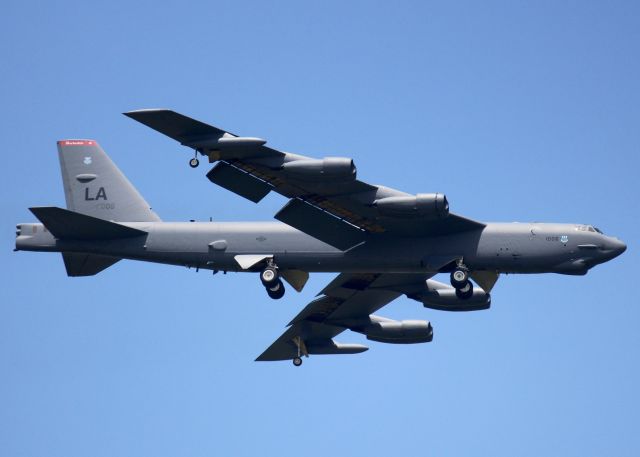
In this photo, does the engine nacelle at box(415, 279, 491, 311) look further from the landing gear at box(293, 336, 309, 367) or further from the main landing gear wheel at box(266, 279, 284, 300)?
the main landing gear wheel at box(266, 279, 284, 300)

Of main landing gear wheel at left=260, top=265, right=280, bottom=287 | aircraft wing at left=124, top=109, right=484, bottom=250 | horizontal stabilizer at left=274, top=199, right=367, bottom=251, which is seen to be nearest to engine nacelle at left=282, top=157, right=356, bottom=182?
aircraft wing at left=124, top=109, right=484, bottom=250

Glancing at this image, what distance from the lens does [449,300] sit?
54750 mm

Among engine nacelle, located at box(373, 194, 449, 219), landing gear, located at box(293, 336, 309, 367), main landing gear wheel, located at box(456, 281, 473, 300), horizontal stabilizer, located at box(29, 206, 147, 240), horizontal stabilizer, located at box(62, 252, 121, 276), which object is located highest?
horizontal stabilizer, located at box(29, 206, 147, 240)

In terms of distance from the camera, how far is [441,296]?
180ft

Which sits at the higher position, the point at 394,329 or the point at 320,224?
the point at 320,224

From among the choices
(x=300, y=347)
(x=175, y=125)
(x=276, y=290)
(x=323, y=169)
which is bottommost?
(x=300, y=347)

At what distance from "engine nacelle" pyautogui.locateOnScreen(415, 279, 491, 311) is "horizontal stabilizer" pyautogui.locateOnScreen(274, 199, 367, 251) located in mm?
6598

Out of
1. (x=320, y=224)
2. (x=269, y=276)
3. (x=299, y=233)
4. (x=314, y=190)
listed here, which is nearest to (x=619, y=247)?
(x=320, y=224)

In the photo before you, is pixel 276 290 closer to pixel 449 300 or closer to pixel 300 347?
pixel 449 300

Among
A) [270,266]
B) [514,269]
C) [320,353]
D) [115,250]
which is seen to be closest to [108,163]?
[115,250]

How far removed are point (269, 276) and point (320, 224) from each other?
2989 mm

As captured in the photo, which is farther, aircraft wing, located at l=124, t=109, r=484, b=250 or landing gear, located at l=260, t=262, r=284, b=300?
landing gear, located at l=260, t=262, r=284, b=300

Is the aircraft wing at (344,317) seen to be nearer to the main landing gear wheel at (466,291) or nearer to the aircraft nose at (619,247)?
the main landing gear wheel at (466,291)

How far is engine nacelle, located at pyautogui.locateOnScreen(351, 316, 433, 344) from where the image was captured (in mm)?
57438
